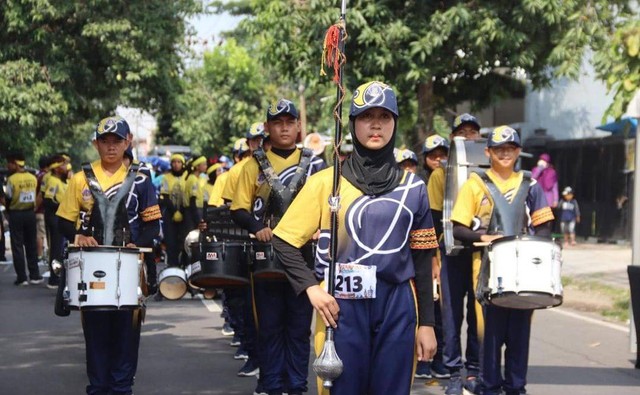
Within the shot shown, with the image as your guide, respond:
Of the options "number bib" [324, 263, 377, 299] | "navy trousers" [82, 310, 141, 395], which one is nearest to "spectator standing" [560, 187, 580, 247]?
"navy trousers" [82, 310, 141, 395]

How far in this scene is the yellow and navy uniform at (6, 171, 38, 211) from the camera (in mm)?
19922

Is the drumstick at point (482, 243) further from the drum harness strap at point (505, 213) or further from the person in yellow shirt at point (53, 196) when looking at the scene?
the person in yellow shirt at point (53, 196)

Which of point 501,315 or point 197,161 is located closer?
point 501,315

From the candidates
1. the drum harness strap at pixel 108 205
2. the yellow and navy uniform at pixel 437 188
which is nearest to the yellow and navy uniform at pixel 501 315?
the yellow and navy uniform at pixel 437 188

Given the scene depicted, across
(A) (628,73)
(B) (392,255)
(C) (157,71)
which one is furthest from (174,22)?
(B) (392,255)

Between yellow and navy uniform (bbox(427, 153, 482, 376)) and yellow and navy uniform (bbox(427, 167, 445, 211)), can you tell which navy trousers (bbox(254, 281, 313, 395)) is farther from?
yellow and navy uniform (bbox(427, 167, 445, 211))

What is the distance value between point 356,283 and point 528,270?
2.52 metres

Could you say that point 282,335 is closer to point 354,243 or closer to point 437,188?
point 437,188

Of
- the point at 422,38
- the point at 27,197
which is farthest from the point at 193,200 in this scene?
the point at 422,38

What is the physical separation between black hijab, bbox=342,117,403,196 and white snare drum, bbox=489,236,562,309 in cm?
238

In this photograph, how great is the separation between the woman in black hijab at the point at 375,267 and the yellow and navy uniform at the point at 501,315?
2.94 m

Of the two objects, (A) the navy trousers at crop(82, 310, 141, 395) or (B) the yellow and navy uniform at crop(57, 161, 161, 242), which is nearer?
(A) the navy trousers at crop(82, 310, 141, 395)

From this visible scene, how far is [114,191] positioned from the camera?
335 inches

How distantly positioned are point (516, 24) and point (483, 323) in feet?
43.2
